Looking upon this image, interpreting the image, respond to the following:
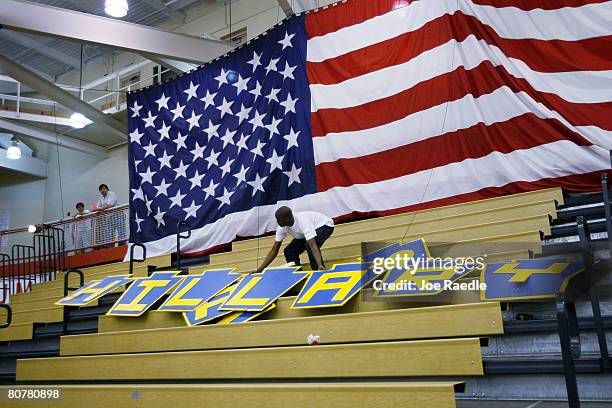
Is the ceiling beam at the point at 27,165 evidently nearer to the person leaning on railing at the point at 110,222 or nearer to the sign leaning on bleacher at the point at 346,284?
the person leaning on railing at the point at 110,222

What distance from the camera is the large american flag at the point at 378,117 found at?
617cm

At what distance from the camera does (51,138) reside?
48.0ft

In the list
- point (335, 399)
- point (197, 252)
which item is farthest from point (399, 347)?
point (197, 252)

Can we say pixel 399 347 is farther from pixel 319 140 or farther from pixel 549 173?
pixel 319 140

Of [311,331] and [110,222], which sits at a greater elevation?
[110,222]

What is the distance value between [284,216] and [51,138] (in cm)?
1083

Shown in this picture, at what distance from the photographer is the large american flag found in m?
6.17

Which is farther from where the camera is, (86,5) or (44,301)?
(86,5)

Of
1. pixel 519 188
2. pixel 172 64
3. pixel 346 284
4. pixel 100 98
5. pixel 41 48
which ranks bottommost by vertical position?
pixel 346 284

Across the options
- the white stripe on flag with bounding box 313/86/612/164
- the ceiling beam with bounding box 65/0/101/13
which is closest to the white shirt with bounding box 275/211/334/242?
the white stripe on flag with bounding box 313/86/612/164

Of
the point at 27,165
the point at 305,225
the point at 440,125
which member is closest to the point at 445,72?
the point at 440,125

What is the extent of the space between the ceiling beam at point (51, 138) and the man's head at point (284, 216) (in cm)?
903

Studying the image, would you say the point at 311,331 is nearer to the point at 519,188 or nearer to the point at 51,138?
the point at 519,188

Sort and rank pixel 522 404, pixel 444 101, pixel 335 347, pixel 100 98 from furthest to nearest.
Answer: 1. pixel 100 98
2. pixel 444 101
3. pixel 335 347
4. pixel 522 404
